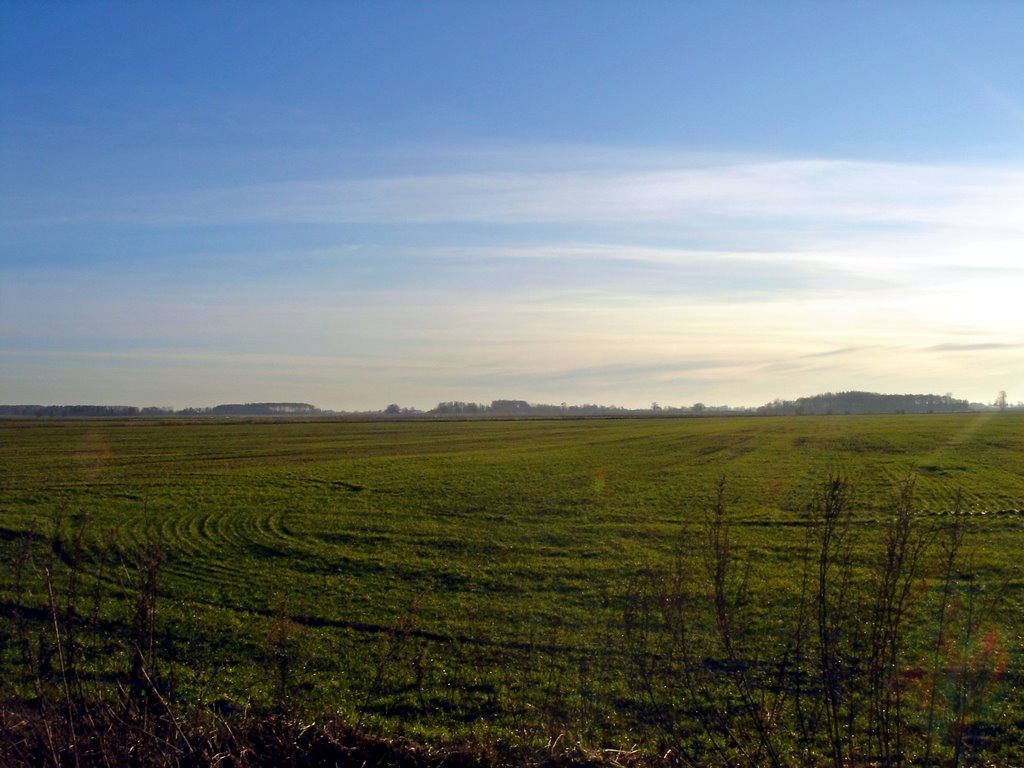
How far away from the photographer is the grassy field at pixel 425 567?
8.46m

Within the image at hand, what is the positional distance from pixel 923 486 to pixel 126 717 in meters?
30.3

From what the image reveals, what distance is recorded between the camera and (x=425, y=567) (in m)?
16.5

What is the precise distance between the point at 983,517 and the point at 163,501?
25527mm

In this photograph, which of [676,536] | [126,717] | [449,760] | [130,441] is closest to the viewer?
[126,717]

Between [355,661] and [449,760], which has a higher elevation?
[449,760]

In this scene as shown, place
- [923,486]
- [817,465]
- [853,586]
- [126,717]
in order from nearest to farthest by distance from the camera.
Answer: [126,717] < [853,586] < [923,486] < [817,465]

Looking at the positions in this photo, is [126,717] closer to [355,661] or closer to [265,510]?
[355,661]

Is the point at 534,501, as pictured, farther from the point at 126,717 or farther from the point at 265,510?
the point at 126,717

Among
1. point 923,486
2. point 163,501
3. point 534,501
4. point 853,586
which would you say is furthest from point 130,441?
point 853,586

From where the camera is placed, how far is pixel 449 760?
5.32 meters

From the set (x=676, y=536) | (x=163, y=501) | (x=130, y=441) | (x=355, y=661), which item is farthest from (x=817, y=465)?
(x=130, y=441)

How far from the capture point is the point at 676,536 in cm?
1969

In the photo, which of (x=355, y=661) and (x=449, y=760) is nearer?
(x=449, y=760)

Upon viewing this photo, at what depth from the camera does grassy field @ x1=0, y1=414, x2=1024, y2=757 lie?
846 cm
